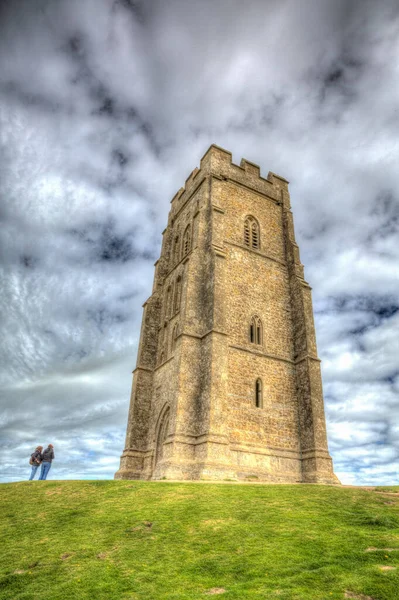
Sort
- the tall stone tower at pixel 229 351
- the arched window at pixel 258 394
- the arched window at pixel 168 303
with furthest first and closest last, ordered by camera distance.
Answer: the arched window at pixel 168 303 < the arched window at pixel 258 394 < the tall stone tower at pixel 229 351

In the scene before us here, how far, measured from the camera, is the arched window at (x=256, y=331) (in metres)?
21.7

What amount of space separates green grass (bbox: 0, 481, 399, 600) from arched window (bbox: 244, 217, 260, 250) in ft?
51.2

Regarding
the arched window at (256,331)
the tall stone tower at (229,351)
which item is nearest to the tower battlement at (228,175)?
the tall stone tower at (229,351)

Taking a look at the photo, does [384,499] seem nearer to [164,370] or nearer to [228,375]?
[228,375]

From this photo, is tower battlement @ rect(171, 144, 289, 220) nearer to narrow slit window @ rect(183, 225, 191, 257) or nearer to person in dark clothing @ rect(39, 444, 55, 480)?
narrow slit window @ rect(183, 225, 191, 257)

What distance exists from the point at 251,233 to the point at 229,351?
8.66 m

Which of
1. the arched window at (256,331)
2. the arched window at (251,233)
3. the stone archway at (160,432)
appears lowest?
the stone archway at (160,432)

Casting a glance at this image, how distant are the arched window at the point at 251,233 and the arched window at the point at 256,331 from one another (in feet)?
16.6

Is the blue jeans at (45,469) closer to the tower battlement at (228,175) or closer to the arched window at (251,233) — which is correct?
the arched window at (251,233)

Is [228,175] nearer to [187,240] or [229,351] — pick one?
[187,240]

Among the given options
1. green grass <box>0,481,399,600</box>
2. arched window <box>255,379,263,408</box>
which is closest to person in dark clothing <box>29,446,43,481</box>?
green grass <box>0,481,399,600</box>

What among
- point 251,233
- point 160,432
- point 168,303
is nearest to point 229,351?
point 160,432

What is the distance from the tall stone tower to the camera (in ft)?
58.9

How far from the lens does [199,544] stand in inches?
312
